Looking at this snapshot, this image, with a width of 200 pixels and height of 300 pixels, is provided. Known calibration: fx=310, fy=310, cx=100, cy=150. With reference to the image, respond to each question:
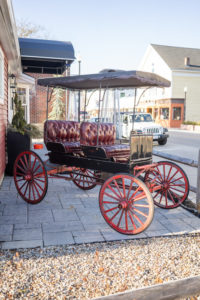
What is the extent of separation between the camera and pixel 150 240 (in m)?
4.22

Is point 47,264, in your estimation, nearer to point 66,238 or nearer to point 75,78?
point 66,238

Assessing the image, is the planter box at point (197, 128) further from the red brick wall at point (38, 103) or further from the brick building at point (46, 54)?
the brick building at point (46, 54)

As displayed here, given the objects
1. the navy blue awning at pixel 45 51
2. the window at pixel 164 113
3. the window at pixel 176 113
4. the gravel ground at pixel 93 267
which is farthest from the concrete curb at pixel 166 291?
the window at pixel 164 113

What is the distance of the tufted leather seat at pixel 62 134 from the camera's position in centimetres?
622

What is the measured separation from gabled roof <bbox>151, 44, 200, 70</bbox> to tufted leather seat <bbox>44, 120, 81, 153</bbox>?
34003mm

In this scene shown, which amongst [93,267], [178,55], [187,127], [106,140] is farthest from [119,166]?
[178,55]

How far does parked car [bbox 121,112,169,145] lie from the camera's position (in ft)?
57.8

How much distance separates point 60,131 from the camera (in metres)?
6.84

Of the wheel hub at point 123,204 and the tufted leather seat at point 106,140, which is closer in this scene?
the wheel hub at point 123,204

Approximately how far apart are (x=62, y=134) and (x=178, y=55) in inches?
1505

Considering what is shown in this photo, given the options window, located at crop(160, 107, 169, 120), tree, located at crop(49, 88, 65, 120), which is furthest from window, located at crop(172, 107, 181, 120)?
tree, located at crop(49, 88, 65, 120)

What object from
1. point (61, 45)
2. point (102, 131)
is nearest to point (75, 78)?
point (102, 131)

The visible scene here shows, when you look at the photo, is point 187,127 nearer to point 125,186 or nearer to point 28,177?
point 28,177

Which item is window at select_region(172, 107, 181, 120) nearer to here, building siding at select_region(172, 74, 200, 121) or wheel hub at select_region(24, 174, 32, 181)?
building siding at select_region(172, 74, 200, 121)
